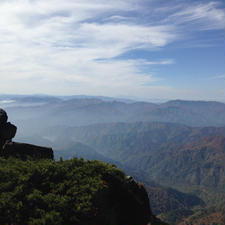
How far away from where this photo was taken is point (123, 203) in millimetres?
15484

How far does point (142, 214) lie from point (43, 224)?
8.21m

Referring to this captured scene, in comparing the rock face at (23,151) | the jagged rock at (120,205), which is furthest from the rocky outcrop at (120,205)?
the rock face at (23,151)

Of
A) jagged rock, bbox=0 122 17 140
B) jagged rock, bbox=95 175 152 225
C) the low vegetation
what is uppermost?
jagged rock, bbox=0 122 17 140

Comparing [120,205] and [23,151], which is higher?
[23,151]

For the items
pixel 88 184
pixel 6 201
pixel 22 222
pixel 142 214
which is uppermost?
pixel 88 184

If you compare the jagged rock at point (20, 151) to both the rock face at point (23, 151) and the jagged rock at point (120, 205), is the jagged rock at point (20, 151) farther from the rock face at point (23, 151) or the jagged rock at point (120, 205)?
the jagged rock at point (120, 205)

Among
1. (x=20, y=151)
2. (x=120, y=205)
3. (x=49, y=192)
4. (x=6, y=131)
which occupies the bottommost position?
(x=120, y=205)

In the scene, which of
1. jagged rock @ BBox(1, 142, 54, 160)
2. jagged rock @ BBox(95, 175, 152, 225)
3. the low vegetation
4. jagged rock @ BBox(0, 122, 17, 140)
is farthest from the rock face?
jagged rock @ BBox(95, 175, 152, 225)

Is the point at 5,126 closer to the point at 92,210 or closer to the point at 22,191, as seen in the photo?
the point at 22,191

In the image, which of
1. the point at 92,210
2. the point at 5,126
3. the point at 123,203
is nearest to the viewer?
the point at 92,210

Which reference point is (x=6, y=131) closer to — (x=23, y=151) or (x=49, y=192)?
(x=23, y=151)

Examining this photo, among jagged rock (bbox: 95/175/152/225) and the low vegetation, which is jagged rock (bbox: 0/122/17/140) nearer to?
the low vegetation

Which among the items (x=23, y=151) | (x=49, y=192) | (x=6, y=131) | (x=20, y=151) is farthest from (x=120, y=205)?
(x=6, y=131)

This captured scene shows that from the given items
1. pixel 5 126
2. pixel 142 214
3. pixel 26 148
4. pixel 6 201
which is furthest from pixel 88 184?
pixel 5 126
